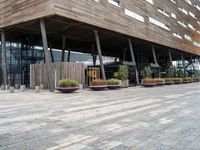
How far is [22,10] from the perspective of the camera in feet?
79.8

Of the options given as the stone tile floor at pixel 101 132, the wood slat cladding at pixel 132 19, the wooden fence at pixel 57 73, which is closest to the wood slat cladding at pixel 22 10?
the wood slat cladding at pixel 132 19

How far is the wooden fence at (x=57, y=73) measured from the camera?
24422 millimetres

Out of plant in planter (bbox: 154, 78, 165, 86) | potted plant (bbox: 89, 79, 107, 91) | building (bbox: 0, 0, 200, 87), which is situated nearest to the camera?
building (bbox: 0, 0, 200, 87)

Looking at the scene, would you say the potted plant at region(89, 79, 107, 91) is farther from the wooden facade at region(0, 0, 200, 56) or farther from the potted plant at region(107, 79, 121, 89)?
the wooden facade at region(0, 0, 200, 56)

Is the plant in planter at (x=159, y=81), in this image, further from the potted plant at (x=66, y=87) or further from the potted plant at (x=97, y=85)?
the potted plant at (x=66, y=87)

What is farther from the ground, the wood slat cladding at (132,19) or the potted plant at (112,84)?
the wood slat cladding at (132,19)

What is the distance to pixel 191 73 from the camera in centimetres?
6881

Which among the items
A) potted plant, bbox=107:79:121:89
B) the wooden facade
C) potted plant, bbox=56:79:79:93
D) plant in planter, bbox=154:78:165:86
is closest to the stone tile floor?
potted plant, bbox=56:79:79:93

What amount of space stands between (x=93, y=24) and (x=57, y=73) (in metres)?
6.39

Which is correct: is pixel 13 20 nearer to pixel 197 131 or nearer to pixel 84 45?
pixel 84 45

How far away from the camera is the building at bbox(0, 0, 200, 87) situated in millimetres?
23297

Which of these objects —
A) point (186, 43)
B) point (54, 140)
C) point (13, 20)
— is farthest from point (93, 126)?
point (186, 43)

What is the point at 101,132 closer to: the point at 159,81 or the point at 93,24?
the point at 93,24

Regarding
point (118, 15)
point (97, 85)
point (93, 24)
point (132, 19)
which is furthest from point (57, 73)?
point (132, 19)
